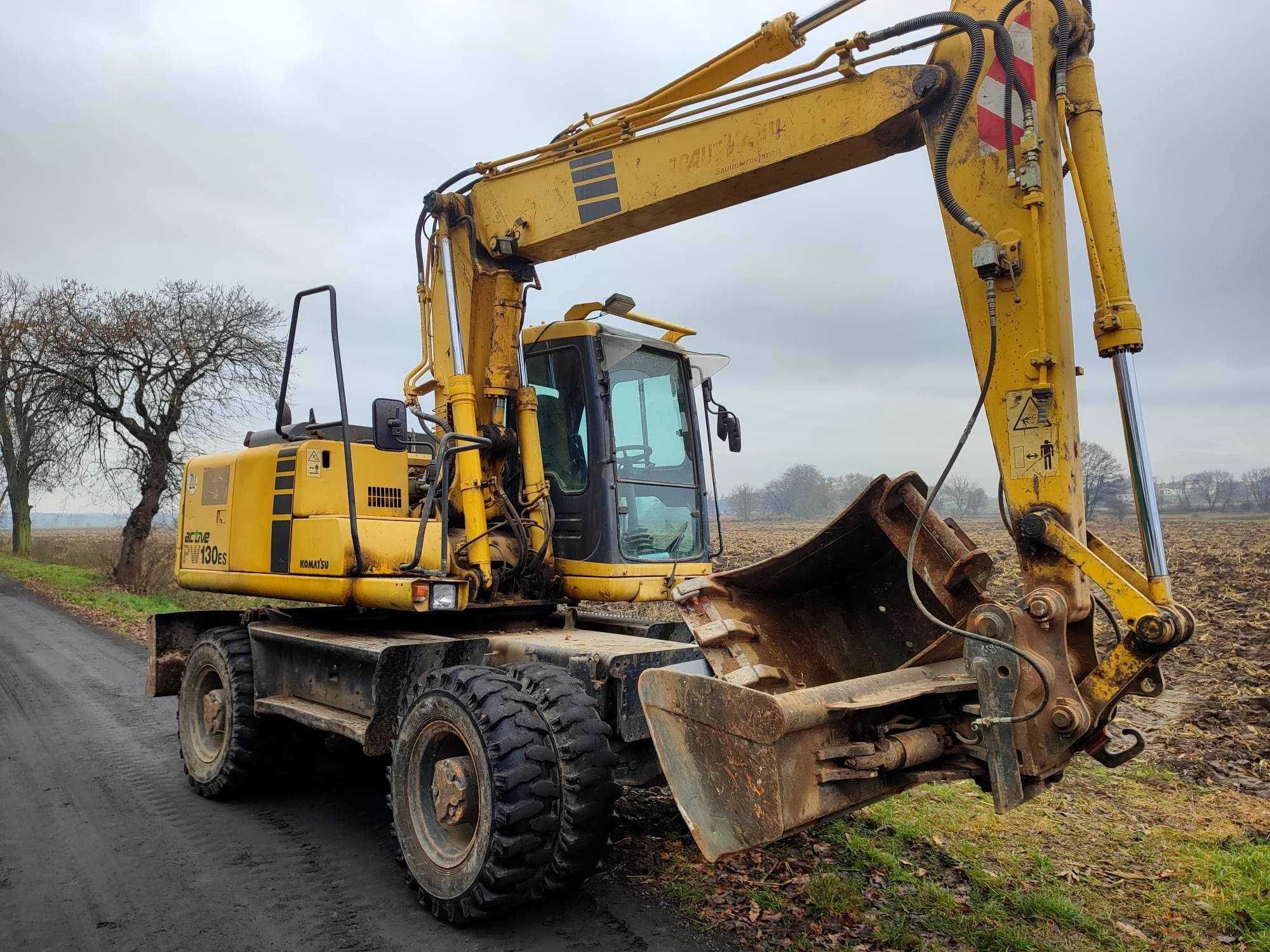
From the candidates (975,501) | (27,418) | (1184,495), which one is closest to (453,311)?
(27,418)

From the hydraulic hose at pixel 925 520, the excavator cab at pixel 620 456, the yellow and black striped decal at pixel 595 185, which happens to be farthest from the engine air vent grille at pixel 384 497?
the hydraulic hose at pixel 925 520

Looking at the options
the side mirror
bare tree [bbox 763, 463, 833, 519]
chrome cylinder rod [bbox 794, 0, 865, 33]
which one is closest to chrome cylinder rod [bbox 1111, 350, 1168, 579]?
chrome cylinder rod [bbox 794, 0, 865, 33]

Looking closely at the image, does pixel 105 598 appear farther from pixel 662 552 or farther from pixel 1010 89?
pixel 1010 89

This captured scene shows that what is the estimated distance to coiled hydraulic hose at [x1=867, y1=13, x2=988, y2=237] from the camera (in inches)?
132

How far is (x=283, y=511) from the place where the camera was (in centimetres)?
535

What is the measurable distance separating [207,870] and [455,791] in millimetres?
1572

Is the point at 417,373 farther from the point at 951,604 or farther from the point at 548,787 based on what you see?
the point at 951,604

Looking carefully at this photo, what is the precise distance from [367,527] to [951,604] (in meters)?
3.12

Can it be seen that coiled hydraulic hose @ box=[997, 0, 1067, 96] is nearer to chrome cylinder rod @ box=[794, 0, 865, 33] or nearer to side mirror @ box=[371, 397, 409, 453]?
chrome cylinder rod @ box=[794, 0, 865, 33]

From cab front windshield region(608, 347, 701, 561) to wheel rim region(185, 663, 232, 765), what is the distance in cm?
283

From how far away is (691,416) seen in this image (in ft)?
20.0

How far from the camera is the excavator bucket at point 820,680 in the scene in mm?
2887

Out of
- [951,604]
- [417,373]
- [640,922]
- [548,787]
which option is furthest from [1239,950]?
[417,373]

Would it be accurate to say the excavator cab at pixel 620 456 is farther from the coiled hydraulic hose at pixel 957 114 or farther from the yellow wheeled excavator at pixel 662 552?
the coiled hydraulic hose at pixel 957 114
